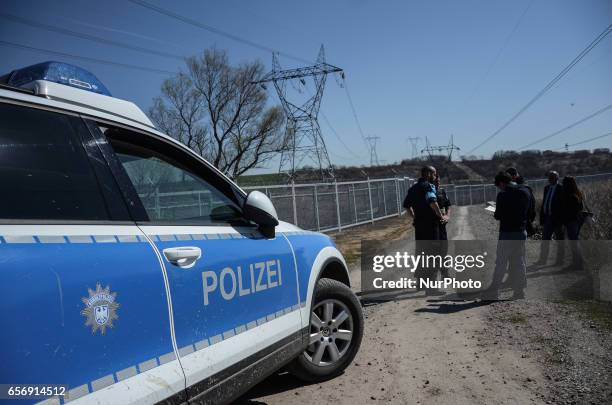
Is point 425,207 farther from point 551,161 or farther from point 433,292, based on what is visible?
point 551,161

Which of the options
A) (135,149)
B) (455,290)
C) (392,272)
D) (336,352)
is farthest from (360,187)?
(135,149)

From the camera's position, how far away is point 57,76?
228cm

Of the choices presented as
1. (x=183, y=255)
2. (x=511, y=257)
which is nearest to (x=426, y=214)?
(x=511, y=257)

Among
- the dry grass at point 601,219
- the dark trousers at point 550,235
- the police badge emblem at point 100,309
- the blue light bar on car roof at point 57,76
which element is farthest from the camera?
the dry grass at point 601,219

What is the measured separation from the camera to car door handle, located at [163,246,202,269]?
2.07 metres

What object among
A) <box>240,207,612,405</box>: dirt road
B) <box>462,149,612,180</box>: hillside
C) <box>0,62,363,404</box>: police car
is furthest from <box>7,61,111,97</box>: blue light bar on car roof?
<box>462,149,612,180</box>: hillside

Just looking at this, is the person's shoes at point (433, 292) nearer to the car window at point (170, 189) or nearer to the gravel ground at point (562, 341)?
the gravel ground at point (562, 341)

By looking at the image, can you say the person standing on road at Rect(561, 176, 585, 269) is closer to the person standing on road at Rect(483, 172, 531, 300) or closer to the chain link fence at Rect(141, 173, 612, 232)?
the person standing on road at Rect(483, 172, 531, 300)

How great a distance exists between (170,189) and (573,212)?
24.4 feet

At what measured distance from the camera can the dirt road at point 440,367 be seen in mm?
3449

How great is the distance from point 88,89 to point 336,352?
8.61 feet

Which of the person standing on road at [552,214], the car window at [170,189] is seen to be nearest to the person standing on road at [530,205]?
the person standing on road at [552,214]

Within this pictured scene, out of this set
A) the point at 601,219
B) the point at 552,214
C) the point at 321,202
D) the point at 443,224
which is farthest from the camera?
the point at 321,202

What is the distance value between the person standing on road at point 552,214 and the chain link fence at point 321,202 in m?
6.25
